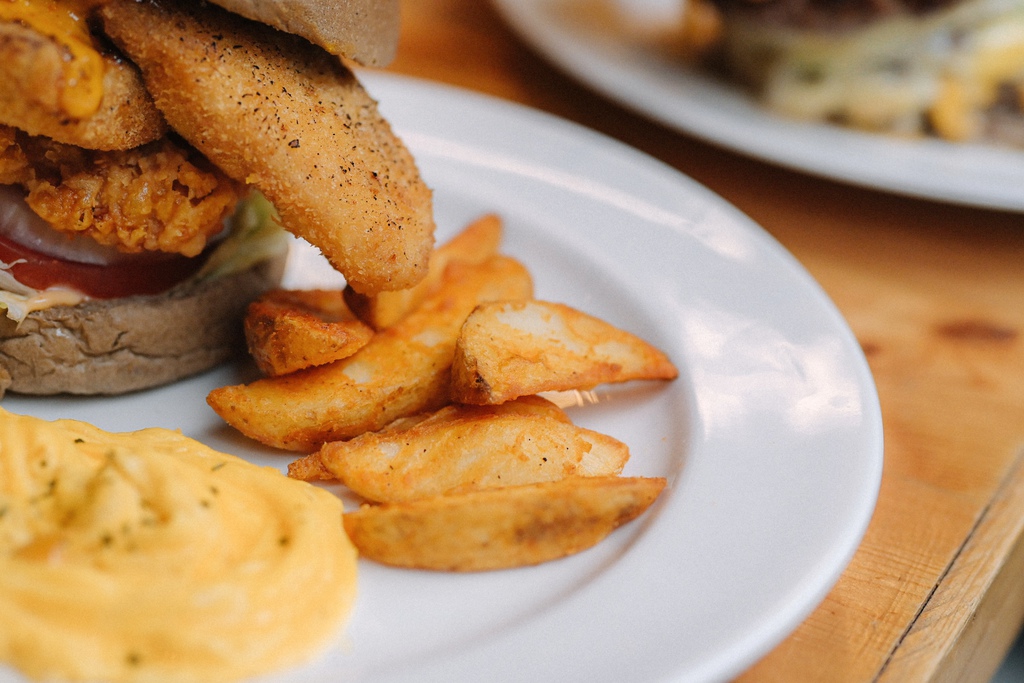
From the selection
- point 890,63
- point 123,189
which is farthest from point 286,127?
point 890,63

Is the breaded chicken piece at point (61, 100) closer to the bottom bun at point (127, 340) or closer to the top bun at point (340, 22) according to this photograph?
the top bun at point (340, 22)

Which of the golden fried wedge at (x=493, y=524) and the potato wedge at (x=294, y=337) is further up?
the potato wedge at (x=294, y=337)

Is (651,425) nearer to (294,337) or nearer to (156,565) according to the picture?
(294,337)

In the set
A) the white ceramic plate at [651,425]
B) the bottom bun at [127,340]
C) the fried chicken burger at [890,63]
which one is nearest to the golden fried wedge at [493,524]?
the white ceramic plate at [651,425]

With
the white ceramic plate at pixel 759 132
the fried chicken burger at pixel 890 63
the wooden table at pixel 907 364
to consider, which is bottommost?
the wooden table at pixel 907 364

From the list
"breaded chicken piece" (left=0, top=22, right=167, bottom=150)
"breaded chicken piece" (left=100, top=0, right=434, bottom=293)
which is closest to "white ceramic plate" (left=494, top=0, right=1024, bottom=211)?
"breaded chicken piece" (left=100, top=0, right=434, bottom=293)

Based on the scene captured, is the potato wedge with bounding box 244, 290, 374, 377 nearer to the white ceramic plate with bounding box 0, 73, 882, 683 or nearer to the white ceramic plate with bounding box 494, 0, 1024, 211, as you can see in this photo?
the white ceramic plate with bounding box 0, 73, 882, 683
